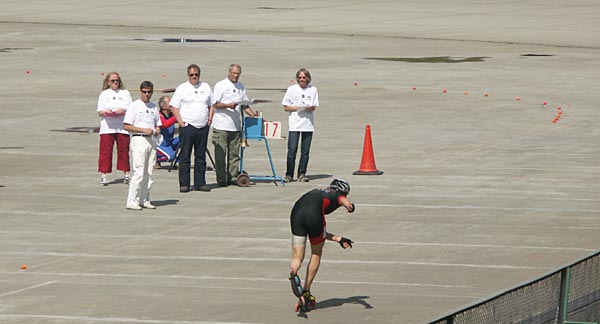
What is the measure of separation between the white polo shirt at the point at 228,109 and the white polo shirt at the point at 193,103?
391mm

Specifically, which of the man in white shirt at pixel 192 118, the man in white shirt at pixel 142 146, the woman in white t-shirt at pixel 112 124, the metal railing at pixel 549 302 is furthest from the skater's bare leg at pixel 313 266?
the woman in white t-shirt at pixel 112 124

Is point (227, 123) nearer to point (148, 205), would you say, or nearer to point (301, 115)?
point (301, 115)

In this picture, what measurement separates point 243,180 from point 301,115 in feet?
4.95

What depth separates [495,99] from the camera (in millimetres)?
35562

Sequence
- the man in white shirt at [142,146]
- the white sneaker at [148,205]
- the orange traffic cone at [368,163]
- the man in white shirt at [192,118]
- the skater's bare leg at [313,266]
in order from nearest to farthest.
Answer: the skater's bare leg at [313,266]
the man in white shirt at [142,146]
the white sneaker at [148,205]
the man in white shirt at [192,118]
the orange traffic cone at [368,163]

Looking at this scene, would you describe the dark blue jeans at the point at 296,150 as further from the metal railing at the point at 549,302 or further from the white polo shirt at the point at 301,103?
the metal railing at the point at 549,302

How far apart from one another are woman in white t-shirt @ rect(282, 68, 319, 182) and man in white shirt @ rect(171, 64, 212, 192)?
1.52 metres

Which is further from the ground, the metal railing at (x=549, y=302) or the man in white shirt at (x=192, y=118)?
the man in white shirt at (x=192, y=118)

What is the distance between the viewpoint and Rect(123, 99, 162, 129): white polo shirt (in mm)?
20672

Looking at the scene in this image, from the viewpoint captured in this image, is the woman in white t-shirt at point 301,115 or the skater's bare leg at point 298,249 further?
the woman in white t-shirt at point 301,115

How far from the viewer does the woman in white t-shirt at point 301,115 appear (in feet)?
75.1

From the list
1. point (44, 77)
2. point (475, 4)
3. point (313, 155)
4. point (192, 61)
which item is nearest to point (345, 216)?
point (313, 155)

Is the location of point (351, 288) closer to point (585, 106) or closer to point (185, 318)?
point (185, 318)

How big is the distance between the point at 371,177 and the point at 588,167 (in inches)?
166
